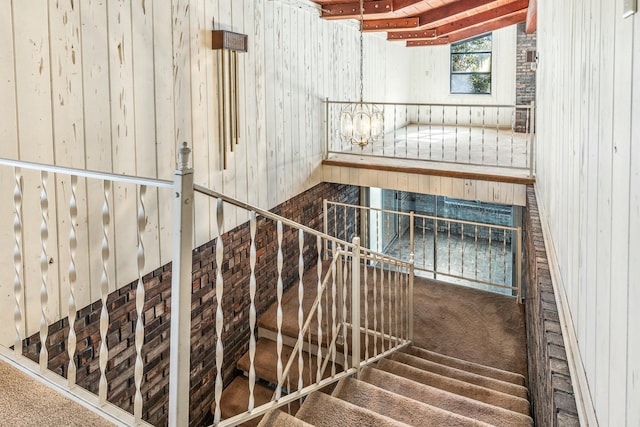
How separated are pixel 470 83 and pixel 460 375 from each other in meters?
7.99

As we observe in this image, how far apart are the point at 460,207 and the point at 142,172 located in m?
9.41

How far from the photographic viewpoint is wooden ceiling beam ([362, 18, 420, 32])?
674 cm

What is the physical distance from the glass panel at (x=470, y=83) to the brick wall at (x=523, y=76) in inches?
Answer: 25.9

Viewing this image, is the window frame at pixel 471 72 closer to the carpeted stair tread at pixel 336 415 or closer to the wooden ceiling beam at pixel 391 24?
the wooden ceiling beam at pixel 391 24

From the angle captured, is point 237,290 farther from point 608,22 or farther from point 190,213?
point 608,22

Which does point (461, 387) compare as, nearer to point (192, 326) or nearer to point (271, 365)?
point (271, 365)

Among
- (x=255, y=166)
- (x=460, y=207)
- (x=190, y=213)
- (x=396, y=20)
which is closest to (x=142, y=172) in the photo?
(x=255, y=166)

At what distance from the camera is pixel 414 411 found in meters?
2.87

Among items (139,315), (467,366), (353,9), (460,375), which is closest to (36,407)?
(139,315)

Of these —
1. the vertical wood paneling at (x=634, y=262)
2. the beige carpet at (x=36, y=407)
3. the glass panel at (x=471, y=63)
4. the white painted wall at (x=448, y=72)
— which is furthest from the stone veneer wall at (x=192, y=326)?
the glass panel at (x=471, y=63)

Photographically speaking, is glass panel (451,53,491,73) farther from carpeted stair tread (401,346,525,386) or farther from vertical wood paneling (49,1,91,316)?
vertical wood paneling (49,1,91,316)

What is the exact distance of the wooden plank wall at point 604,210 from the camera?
875mm

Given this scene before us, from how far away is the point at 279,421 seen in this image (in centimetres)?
233

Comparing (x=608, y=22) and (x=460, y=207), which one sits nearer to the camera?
(x=608, y=22)
